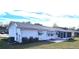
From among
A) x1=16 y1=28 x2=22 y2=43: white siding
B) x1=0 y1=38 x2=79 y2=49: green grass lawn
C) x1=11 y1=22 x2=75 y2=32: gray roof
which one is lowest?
x1=0 y1=38 x2=79 y2=49: green grass lawn

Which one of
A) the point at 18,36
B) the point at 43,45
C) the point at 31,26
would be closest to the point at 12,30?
the point at 18,36

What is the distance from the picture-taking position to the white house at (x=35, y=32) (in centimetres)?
228

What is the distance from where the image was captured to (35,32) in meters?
2.34

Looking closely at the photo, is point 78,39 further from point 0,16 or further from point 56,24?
point 0,16

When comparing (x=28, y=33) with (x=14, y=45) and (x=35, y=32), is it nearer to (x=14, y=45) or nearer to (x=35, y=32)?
(x=35, y=32)

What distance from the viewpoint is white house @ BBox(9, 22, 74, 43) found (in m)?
2.28

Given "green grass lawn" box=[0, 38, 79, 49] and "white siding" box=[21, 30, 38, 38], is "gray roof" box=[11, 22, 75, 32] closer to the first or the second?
"white siding" box=[21, 30, 38, 38]

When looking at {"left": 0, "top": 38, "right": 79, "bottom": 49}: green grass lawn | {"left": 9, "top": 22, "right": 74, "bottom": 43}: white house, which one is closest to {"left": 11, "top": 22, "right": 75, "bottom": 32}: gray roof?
{"left": 9, "top": 22, "right": 74, "bottom": 43}: white house

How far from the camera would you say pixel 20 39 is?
2305 mm

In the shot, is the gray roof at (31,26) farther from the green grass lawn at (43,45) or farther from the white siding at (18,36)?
the green grass lawn at (43,45)

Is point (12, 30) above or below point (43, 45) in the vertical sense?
above

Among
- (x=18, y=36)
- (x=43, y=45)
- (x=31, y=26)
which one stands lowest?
(x=43, y=45)
